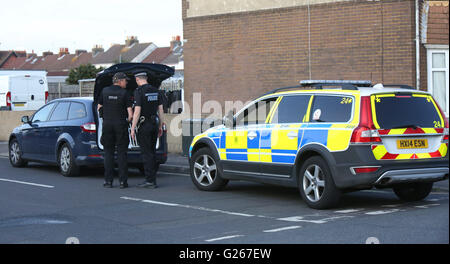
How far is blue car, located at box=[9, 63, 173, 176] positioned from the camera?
13648 mm

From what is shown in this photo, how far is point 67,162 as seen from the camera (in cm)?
1404

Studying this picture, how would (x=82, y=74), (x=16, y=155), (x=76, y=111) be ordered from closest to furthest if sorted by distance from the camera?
(x=76, y=111) < (x=16, y=155) < (x=82, y=74)

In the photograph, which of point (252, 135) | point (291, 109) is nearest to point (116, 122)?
point (252, 135)

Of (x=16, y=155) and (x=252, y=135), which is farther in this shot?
(x=16, y=155)

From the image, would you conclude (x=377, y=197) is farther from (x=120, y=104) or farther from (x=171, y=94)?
(x=171, y=94)

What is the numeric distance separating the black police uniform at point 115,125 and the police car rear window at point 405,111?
4.68m

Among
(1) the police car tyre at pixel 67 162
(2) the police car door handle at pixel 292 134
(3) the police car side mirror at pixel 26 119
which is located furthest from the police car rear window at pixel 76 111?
(2) the police car door handle at pixel 292 134

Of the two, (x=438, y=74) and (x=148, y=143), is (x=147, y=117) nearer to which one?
(x=148, y=143)

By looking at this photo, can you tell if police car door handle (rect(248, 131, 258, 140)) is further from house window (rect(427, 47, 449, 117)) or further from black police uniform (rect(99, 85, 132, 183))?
house window (rect(427, 47, 449, 117))

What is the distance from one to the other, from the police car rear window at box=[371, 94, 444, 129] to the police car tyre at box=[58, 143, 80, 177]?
660 cm

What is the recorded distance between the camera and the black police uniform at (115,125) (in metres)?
12.3

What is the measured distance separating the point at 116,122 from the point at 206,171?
1.80 m

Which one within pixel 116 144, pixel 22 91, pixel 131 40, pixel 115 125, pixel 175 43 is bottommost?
pixel 116 144

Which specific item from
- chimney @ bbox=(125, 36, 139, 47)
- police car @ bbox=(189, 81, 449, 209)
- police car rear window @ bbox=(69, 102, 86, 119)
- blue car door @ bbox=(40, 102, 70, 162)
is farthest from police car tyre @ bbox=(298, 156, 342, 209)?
chimney @ bbox=(125, 36, 139, 47)
